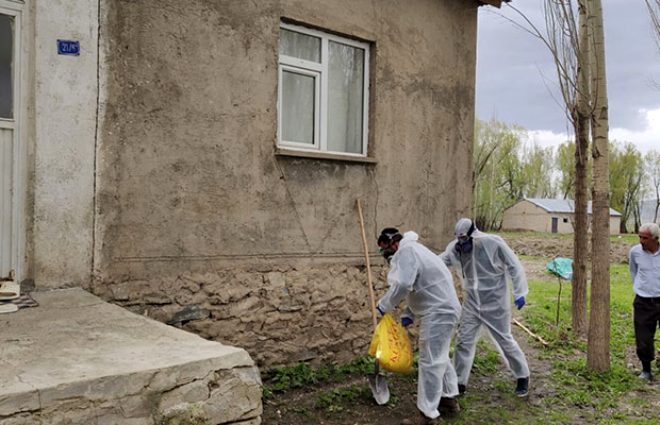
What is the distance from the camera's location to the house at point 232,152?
4.42 meters

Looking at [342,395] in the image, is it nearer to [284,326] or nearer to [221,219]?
[284,326]

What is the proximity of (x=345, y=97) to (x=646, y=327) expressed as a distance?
464 cm

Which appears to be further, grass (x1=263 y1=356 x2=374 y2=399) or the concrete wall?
grass (x1=263 y1=356 x2=374 y2=399)

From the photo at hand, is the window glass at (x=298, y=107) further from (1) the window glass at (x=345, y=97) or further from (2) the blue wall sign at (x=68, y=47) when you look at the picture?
(2) the blue wall sign at (x=68, y=47)

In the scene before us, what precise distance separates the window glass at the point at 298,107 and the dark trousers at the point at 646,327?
4575mm

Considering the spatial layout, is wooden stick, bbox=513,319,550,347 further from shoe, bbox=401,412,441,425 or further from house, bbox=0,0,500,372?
shoe, bbox=401,412,441,425

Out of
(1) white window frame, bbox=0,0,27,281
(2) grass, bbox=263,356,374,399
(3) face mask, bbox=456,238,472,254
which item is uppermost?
(1) white window frame, bbox=0,0,27,281

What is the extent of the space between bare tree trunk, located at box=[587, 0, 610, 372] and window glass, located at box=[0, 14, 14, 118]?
6212 millimetres

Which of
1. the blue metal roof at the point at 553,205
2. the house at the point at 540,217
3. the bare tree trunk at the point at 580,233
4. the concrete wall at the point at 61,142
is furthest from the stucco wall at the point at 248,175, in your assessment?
the blue metal roof at the point at 553,205

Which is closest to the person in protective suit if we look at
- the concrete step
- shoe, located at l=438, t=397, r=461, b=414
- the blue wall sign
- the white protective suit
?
shoe, located at l=438, t=397, r=461, b=414

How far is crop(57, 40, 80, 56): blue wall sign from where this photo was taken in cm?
443

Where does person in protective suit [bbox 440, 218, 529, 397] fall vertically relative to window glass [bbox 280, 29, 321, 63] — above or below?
below

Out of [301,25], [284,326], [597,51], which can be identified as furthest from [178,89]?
[597,51]

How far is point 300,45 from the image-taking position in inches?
244
